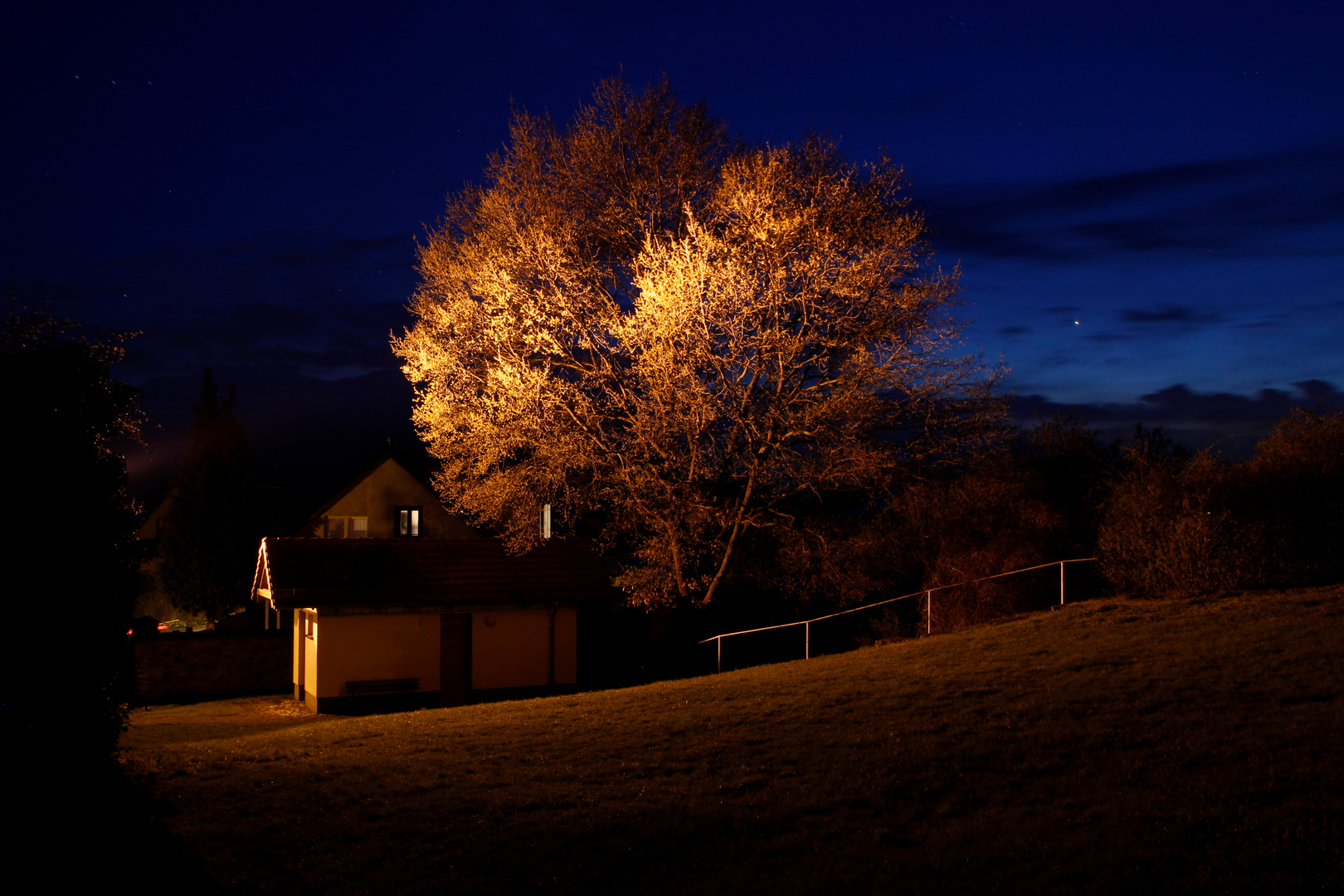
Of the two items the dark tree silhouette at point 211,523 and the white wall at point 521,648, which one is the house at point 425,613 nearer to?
the white wall at point 521,648

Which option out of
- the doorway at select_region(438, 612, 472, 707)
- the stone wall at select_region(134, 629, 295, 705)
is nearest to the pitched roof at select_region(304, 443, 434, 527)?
the stone wall at select_region(134, 629, 295, 705)

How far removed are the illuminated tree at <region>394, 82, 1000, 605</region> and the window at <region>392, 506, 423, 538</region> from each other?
559 inches

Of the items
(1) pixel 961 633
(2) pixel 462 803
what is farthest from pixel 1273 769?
(1) pixel 961 633

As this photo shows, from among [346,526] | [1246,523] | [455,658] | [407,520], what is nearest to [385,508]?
[407,520]

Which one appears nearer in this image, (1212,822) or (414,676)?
(1212,822)

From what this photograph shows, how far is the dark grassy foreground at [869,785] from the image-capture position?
6.06 m

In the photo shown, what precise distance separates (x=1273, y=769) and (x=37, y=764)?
34.4 ft

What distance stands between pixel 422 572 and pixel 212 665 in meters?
6.58

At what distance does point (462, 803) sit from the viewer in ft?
27.6

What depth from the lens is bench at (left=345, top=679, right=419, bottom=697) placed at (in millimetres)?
20922

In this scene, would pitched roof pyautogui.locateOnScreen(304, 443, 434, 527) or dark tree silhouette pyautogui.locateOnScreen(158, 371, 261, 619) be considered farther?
dark tree silhouette pyautogui.locateOnScreen(158, 371, 261, 619)

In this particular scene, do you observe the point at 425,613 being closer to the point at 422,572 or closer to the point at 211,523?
the point at 422,572

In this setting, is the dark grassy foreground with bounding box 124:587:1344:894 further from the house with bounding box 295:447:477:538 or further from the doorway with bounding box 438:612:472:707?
the house with bounding box 295:447:477:538

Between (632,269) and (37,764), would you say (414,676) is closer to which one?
(632,269)
